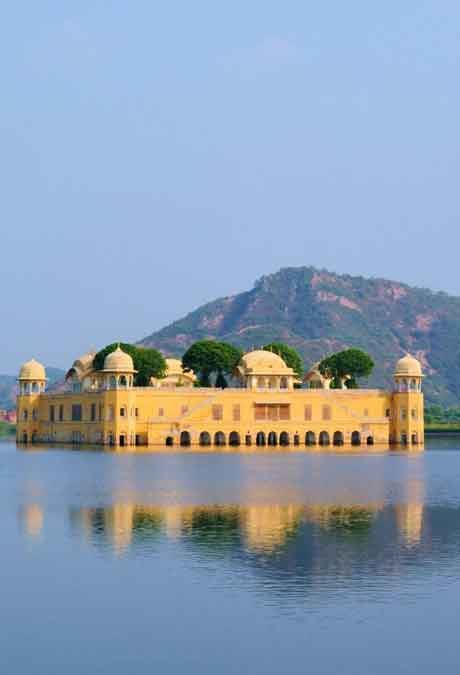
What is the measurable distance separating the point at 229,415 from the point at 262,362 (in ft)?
21.3

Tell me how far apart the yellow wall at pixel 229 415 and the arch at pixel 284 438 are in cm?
36

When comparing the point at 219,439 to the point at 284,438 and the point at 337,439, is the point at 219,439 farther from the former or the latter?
the point at 337,439

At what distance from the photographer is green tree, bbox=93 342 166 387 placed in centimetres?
10028

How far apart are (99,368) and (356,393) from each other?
19916mm

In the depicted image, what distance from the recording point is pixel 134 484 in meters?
49.3

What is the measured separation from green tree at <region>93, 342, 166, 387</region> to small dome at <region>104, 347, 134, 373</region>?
25.1 ft

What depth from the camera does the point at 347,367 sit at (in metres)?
105

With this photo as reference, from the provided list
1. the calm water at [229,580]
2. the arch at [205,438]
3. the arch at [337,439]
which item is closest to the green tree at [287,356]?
the arch at [337,439]

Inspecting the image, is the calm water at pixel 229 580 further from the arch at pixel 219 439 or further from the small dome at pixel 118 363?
the arch at pixel 219 439

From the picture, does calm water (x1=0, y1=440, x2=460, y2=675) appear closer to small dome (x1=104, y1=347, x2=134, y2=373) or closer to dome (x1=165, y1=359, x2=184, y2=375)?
small dome (x1=104, y1=347, x2=134, y2=373)

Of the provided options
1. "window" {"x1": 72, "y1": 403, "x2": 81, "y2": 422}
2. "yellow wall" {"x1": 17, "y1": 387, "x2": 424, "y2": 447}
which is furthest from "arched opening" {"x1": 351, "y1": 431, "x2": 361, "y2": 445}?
"window" {"x1": 72, "y1": 403, "x2": 81, "y2": 422}

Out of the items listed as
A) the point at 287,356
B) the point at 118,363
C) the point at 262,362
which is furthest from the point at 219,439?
the point at 287,356

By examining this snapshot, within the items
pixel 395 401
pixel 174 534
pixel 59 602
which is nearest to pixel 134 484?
pixel 174 534

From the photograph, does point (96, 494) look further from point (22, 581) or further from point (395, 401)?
point (395, 401)
